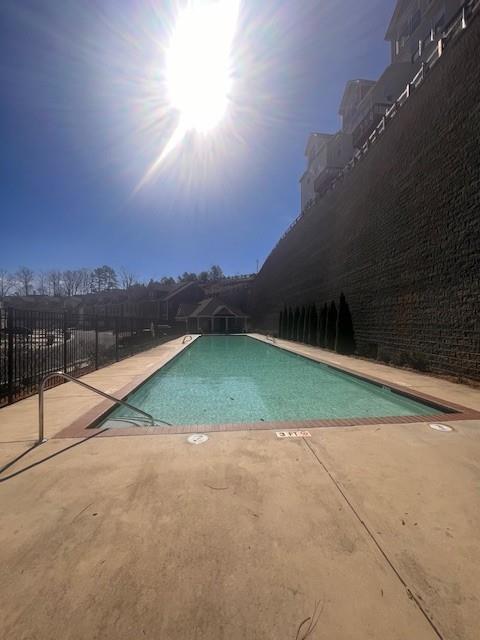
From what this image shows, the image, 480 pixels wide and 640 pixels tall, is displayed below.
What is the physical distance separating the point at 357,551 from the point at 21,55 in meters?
10.1

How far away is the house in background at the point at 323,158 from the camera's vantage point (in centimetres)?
2834

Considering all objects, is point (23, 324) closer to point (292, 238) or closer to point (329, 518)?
point (329, 518)

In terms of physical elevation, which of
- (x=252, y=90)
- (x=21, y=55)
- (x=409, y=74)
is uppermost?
(x=409, y=74)

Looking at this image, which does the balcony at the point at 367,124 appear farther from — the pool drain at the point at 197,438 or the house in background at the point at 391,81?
the pool drain at the point at 197,438

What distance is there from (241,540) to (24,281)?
272 feet

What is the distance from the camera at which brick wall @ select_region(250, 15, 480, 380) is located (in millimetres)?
7082

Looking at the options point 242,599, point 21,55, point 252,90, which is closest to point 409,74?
point 252,90

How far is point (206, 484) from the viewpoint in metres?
2.56

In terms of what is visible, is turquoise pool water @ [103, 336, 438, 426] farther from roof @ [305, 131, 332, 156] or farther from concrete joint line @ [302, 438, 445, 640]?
roof @ [305, 131, 332, 156]

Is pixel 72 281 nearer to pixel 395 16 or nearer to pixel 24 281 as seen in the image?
pixel 24 281

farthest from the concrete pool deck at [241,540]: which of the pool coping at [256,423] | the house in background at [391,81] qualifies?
the house in background at [391,81]

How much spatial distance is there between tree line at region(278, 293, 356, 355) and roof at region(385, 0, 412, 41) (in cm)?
2347

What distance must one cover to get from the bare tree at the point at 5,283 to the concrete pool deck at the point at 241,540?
242 ft

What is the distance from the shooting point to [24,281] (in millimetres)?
68812
